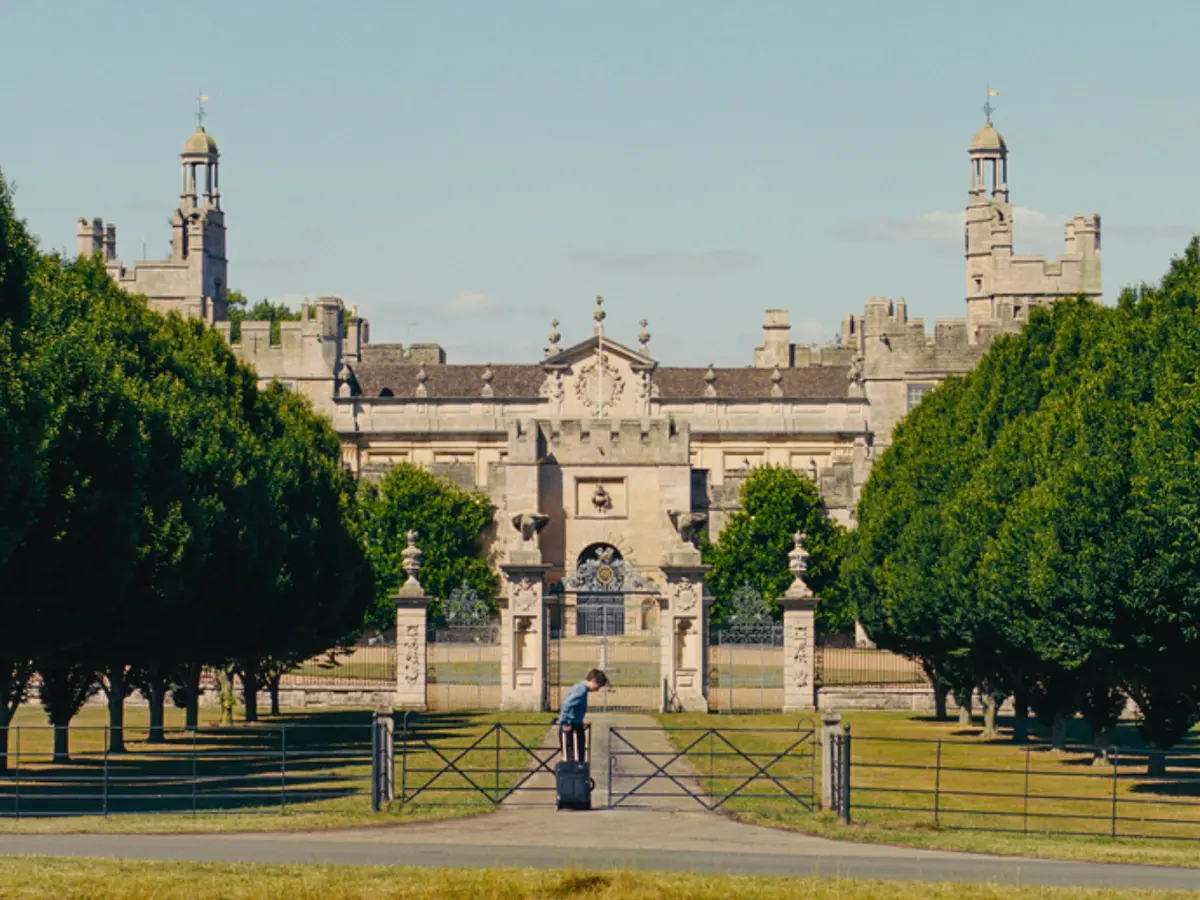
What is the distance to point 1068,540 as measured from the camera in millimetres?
43875

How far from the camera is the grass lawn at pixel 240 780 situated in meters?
33.5

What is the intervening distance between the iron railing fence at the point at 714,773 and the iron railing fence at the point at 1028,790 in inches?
44.9

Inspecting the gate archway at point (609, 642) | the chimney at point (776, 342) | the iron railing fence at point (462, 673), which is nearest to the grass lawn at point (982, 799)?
the gate archway at point (609, 642)

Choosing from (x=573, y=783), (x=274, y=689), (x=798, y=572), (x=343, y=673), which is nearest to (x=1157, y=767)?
(x=573, y=783)

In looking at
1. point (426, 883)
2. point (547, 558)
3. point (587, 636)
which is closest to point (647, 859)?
point (426, 883)

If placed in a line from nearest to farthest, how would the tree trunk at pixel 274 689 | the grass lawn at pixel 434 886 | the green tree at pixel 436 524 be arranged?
1. the grass lawn at pixel 434 886
2. the tree trunk at pixel 274 689
3. the green tree at pixel 436 524

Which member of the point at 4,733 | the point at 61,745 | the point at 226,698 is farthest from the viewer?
the point at 226,698

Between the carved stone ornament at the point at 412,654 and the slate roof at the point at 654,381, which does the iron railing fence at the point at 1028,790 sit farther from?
the slate roof at the point at 654,381

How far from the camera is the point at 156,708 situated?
55.0 metres

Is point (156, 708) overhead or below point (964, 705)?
overhead

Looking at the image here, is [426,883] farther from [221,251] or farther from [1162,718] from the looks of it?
[221,251]

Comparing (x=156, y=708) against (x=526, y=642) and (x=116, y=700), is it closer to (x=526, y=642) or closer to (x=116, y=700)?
(x=116, y=700)

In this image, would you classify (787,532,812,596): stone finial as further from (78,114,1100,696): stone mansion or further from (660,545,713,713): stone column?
(78,114,1100,696): stone mansion

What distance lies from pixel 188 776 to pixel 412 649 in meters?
19.3
